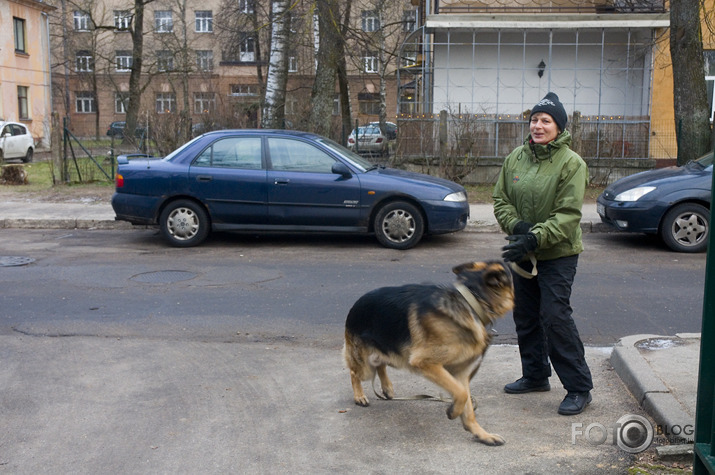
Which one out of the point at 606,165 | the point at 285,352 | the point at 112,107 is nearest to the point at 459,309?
the point at 285,352

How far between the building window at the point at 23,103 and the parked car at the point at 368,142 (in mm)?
26308

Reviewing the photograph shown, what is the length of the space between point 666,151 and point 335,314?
1434 cm

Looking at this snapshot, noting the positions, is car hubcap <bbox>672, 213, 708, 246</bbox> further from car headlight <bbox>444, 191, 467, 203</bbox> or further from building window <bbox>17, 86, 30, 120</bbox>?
building window <bbox>17, 86, 30, 120</bbox>

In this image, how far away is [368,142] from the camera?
19297 mm

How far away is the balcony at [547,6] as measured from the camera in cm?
2066

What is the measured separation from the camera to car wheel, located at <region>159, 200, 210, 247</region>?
1063 centimetres

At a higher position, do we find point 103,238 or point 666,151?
point 666,151

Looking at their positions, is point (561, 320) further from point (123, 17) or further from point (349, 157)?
point (123, 17)

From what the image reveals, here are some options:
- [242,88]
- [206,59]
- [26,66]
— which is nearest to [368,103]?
[242,88]

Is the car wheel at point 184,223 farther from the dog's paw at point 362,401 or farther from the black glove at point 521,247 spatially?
the black glove at point 521,247

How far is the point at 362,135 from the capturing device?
19.7 metres

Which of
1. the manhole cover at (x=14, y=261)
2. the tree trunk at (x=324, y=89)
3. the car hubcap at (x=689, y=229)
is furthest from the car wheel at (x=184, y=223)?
the tree trunk at (x=324, y=89)

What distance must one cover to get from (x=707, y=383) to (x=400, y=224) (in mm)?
7740

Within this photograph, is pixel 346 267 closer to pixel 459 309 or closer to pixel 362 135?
pixel 459 309
